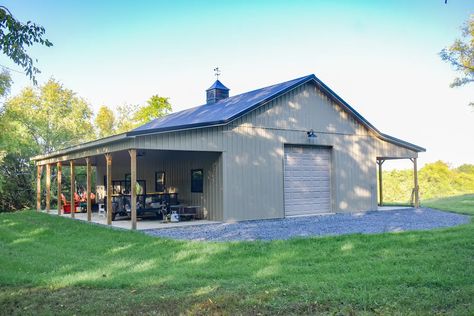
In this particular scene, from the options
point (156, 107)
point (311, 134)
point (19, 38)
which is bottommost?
point (311, 134)

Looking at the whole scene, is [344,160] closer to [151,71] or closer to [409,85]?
[409,85]

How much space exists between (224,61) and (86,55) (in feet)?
27.8

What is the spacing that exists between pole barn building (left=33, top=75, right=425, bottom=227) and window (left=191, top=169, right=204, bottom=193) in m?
0.04

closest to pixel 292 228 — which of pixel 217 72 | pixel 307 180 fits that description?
pixel 307 180

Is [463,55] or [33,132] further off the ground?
[463,55]

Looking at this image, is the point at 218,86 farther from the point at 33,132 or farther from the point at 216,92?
the point at 33,132

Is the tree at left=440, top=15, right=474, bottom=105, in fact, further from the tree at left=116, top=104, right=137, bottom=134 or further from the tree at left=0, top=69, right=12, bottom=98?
the tree at left=116, top=104, right=137, bottom=134

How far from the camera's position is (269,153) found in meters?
13.8

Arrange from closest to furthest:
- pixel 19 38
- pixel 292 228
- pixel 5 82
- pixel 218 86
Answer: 1. pixel 19 38
2. pixel 292 228
3. pixel 218 86
4. pixel 5 82

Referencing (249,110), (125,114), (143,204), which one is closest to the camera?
(249,110)

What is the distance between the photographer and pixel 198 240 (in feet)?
30.8

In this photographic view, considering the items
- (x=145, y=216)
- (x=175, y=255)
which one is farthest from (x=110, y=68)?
(x=175, y=255)

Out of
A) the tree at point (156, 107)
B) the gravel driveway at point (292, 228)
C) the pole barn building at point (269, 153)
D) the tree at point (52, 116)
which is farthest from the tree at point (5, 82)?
the tree at point (156, 107)

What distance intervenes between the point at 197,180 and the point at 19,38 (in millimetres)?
9531
